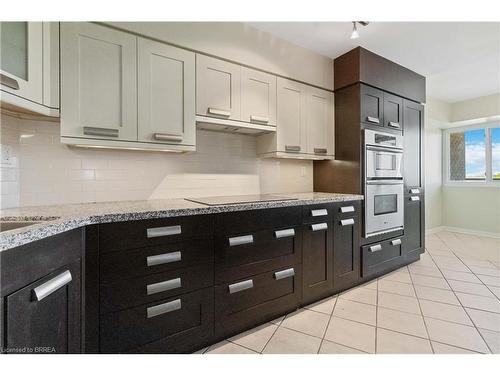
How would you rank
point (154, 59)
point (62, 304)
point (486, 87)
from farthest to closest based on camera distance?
1. point (486, 87)
2. point (154, 59)
3. point (62, 304)

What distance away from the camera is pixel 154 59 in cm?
177

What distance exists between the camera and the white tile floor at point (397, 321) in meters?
1.58

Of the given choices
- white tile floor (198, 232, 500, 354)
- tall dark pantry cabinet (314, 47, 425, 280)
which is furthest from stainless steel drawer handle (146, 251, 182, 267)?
tall dark pantry cabinet (314, 47, 425, 280)

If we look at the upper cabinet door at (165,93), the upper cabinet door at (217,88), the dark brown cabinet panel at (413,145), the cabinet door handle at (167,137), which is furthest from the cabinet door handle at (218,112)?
the dark brown cabinet panel at (413,145)

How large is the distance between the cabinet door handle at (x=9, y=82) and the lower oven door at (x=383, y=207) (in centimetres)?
276

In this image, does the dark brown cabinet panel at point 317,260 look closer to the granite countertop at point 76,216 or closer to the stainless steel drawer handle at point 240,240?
the granite countertop at point 76,216

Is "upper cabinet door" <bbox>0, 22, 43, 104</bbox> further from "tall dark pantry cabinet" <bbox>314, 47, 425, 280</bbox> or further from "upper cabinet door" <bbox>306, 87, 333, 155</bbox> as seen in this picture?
"tall dark pantry cabinet" <bbox>314, 47, 425, 280</bbox>

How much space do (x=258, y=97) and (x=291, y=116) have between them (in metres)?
0.42

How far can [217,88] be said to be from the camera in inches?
79.4

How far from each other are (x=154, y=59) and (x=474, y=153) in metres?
5.89

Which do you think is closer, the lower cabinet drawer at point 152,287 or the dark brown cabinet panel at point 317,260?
the lower cabinet drawer at point 152,287

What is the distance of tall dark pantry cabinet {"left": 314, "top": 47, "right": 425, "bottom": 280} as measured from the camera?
2549mm
